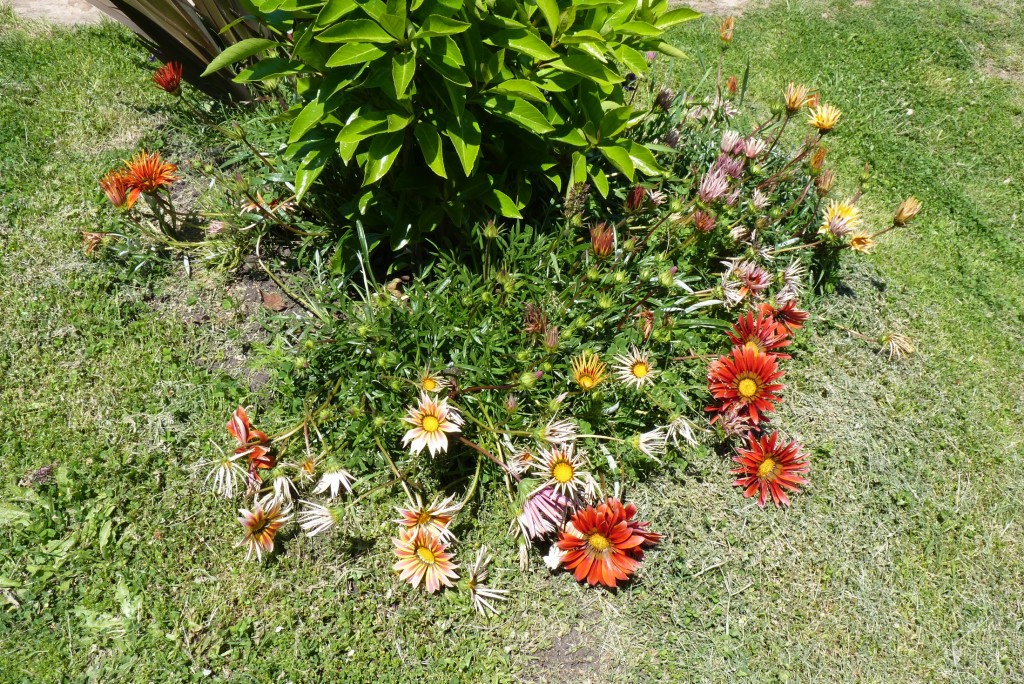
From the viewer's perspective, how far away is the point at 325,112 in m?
2.21

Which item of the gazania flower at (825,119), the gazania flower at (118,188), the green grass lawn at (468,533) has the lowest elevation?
the green grass lawn at (468,533)

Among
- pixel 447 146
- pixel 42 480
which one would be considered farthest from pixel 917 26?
pixel 42 480

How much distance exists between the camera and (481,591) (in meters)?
2.19

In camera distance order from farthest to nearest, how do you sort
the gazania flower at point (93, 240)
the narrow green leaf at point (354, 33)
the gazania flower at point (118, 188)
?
the gazania flower at point (93, 240) → the gazania flower at point (118, 188) → the narrow green leaf at point (354, 33)

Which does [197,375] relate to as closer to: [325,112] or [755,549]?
[325,112]

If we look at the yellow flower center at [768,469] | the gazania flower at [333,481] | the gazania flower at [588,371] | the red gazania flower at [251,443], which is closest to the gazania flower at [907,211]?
the yellow flower center at [768,469]

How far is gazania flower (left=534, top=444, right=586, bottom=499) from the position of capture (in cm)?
213

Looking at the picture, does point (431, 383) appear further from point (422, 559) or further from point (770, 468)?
point (770, 468)

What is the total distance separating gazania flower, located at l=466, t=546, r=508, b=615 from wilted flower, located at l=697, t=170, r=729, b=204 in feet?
5.16

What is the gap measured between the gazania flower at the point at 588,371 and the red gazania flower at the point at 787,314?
0.79 meters

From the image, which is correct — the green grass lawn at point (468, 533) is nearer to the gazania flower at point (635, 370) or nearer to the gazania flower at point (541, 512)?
the gazania flower at point (541, 512)

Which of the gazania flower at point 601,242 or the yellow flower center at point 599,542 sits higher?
the gazania flower at point 601,242

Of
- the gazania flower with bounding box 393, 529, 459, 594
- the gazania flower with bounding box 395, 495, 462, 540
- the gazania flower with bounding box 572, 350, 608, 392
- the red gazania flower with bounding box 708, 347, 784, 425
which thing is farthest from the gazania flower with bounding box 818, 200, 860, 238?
the gazania flower with bounding box 393, 529, 459, 594

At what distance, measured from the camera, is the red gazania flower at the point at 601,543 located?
7.11 ft
